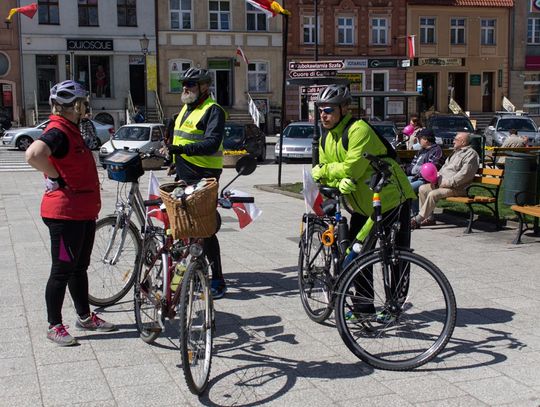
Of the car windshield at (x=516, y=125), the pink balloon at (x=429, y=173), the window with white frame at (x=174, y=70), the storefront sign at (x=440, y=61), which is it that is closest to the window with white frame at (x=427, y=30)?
the storefront sign at (x=440, y=61)

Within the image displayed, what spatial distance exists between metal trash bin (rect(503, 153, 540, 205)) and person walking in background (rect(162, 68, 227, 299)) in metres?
5.17

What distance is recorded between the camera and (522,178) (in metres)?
10.1

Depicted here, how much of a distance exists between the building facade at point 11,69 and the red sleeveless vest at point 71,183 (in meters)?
36.3

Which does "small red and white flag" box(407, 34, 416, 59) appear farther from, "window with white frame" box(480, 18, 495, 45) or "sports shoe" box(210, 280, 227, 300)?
→ "sports shoe" box(210, 280, 227, 300)

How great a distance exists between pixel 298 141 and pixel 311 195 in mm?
21103

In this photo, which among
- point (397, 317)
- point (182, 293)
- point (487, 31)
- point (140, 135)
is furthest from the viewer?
point (487, 31)

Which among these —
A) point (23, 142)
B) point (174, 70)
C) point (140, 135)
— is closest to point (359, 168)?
point (140, 135)

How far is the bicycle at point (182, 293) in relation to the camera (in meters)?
4.25

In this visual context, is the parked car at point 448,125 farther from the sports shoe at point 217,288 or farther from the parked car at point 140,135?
the sports shoe at point 217,288

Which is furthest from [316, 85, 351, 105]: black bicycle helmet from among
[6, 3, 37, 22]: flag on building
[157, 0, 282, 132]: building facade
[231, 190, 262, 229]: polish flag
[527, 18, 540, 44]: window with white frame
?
[527, 18, 540, 44]: window with white frame

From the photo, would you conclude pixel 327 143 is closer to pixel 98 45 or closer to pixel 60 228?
pixel 60 228

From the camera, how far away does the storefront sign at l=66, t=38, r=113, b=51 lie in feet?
132

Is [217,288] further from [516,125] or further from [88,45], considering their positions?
[88,45]

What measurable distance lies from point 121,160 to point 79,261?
84cm
